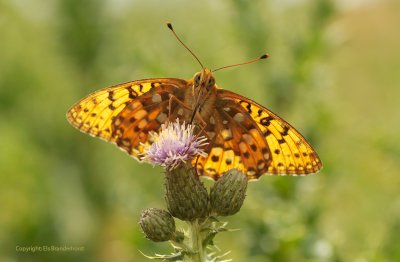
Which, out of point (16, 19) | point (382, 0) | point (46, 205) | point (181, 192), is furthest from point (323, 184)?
point (382, 0)

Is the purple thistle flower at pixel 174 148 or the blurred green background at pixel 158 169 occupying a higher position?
the blurred green background at pixel 158 169

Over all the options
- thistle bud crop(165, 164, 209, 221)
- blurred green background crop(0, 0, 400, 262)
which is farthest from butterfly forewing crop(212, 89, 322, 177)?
blurred green background crop(0, 0, 400, 262)

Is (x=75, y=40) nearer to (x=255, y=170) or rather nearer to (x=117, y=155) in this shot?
(x=117, y=155)

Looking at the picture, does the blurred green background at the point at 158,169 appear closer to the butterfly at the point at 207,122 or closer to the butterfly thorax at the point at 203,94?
the butterfly at the point at 207,122

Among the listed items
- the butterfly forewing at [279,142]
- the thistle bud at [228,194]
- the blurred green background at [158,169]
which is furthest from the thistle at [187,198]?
the blurred green background at [158,169]

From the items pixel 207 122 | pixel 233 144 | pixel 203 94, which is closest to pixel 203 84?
pixel 203 94
